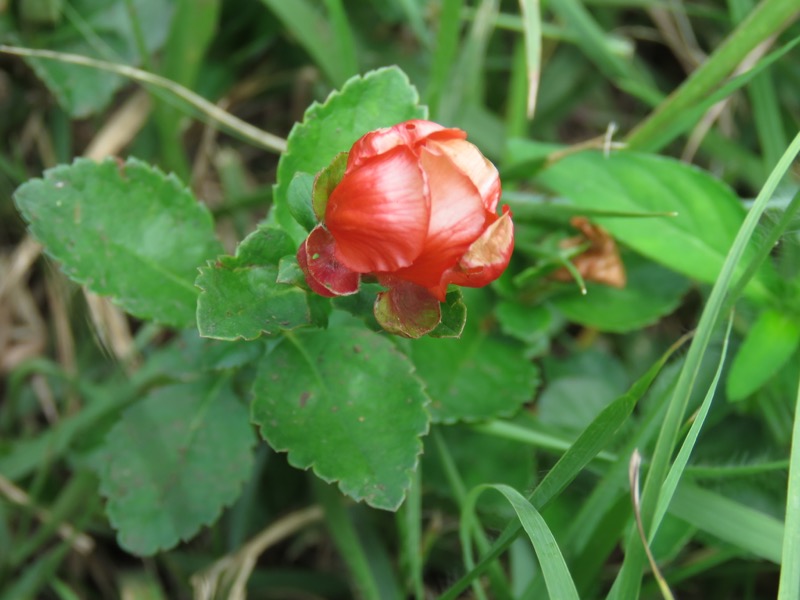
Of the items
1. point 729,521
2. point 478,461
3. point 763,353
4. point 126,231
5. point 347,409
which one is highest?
point 126,231

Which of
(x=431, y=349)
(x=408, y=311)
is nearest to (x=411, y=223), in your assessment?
(x=408, y=311)

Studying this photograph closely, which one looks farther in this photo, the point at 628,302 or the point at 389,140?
the point at 628,302

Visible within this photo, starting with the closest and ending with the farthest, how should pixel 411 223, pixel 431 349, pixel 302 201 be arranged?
pixel 411 223 → pixel 302 201 → pixel 431 349

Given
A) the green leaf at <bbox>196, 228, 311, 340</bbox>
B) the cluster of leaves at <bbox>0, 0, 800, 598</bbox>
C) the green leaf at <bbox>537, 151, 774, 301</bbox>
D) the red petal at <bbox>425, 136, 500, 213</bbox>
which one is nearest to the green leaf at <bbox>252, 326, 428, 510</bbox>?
the cluster of leaves at <bbox>0, 0, 800, 598</bbox>

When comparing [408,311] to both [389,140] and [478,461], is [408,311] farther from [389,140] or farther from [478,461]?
[478,461]

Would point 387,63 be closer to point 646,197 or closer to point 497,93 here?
point 497,93

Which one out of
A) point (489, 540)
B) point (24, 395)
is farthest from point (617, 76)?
point (24, 395)

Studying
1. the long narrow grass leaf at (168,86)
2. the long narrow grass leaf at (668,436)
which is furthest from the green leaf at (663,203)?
the long narrow grass leaf at (168,86)
